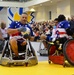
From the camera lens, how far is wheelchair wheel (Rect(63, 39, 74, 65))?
16.4 feet

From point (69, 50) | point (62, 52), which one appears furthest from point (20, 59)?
point (69, 50)

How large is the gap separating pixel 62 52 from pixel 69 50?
286mm

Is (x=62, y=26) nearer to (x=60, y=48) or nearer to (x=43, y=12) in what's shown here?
(x=60, y=48)

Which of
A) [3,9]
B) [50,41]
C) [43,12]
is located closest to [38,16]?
[43,12]

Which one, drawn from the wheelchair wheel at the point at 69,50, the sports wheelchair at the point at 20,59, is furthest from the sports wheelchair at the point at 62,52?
the sports wheelchair at the point at 20,59

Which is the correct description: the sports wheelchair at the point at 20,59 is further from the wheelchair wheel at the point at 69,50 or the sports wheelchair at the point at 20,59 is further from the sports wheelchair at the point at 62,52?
the wheelchair wheel at the point at 69,50

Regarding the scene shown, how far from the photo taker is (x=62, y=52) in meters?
5.37

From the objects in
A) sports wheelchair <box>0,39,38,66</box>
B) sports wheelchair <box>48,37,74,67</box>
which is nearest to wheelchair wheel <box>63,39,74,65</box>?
sports wheelchair <box>48,37,74,67</box>

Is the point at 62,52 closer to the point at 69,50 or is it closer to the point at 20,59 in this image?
the point at 69,50

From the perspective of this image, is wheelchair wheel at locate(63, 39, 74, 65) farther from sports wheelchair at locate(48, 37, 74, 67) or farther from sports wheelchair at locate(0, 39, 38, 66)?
sports wheelchair at locate(0, 39, 38, 66)

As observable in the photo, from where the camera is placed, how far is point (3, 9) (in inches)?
1041

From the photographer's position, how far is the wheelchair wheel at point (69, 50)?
16.4 feet

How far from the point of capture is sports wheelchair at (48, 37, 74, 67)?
5.04 meters

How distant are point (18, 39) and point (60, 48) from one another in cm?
92
